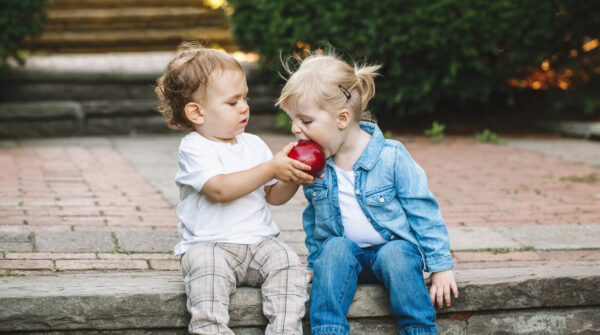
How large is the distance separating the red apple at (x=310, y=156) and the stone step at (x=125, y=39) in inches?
310

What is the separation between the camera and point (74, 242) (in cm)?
336

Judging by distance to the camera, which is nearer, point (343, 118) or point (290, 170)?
point (290, 170)

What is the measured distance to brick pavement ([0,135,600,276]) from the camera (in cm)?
321

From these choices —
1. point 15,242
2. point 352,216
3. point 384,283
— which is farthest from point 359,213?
point 15,242

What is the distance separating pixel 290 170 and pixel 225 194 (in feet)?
→ 0.83

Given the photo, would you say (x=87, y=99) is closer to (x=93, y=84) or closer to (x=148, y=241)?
(x=93, y=84)

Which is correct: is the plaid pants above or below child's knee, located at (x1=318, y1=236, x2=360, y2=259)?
below

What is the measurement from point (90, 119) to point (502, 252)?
17.4 feet

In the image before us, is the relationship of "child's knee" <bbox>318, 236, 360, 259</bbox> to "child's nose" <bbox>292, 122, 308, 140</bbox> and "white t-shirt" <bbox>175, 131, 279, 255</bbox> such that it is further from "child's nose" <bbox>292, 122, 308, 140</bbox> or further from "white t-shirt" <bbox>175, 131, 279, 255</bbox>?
"child's nose" <bbox>292, 122, 308, 140</bbox>

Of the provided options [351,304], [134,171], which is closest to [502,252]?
[351,304]

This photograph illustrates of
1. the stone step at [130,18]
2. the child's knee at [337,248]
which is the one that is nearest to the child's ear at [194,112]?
the child's knee at [337,248]

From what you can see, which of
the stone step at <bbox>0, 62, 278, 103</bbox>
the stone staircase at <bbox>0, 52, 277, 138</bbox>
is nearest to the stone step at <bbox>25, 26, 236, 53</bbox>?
the stone staircase at <bbox>0, 52, 277, 138</bbox>

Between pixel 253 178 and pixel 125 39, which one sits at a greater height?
pixel 253 178

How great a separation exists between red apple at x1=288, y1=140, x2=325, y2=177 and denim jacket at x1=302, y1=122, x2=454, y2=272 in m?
0.19
